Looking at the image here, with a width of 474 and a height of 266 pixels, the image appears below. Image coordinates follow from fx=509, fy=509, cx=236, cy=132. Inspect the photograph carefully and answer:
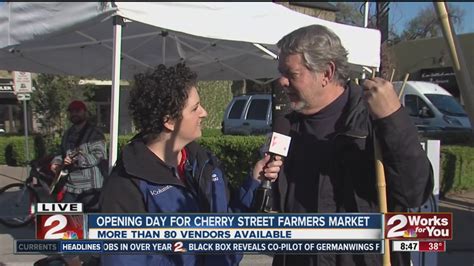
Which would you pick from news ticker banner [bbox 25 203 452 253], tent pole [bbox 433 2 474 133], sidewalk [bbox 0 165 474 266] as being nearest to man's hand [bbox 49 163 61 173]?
sidewalk [bbox 0 165 474 266]

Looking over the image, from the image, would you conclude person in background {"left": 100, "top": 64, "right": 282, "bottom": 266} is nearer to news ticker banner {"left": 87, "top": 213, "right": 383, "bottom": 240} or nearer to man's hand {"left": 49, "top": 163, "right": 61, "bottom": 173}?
news ticker banner {"left": 87, "top": 213, "right": 383, "bottom": 240}

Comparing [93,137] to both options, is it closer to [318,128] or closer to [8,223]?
[8,223]

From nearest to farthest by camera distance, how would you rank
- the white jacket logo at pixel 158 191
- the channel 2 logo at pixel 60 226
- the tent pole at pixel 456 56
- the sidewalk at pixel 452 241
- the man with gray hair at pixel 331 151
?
the tent pole at pixel 456 56 < the man with gray hair at pixel 331 151 < the channel 2 logo at pixel 60 226 < the white jacket logo at pixel 158 191 < the sidewalk at pixel 452 241

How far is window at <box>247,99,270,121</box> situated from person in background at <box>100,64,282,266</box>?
46.4 ft

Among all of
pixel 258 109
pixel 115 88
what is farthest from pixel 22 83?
pixel 115 88

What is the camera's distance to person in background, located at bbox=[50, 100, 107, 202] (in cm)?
639

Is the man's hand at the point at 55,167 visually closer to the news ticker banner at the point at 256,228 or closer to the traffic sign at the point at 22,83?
the news ticker banner at the point at 256,228

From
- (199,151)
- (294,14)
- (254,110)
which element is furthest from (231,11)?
(254,110)

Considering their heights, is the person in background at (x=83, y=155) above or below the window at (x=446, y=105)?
below

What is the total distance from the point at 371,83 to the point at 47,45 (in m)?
5.37

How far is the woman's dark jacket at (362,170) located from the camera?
5.15 ft

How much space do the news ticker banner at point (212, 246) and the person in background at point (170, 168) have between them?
0.57 feet

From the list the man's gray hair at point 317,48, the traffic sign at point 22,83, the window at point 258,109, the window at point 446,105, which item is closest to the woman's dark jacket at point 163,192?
the man's gray hair at point 317,48

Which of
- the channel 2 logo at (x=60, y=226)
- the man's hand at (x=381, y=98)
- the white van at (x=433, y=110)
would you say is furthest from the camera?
the white van at (x=433, y=110)
